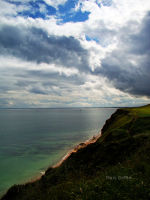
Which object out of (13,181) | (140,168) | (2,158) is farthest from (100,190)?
(2,158)

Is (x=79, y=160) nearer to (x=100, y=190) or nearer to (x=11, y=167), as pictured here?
(x=100, y=190)

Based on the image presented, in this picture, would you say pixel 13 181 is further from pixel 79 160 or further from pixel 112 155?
pixel 112 155

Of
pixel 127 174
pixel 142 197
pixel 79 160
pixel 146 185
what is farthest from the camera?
pixel 79 160

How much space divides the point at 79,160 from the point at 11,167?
19.8 m

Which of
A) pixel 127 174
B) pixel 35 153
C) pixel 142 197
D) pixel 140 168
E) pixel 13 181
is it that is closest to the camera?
pixel 142 197

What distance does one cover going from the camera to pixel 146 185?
5.17m

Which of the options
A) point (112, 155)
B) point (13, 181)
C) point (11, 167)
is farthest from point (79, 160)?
point (11, 167)

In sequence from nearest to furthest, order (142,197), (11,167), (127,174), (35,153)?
(142,197) < (127,174) < (11,167) < (35,153)

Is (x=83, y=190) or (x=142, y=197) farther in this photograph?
(x=83, y=190)

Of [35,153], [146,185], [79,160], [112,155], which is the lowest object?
[35,153]

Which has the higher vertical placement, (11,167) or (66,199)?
(66,199)

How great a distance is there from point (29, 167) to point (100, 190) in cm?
2744

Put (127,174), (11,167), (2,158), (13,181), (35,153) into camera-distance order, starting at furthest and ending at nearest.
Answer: (35,153), (2,158), (11,167), (13,181), (127,174)

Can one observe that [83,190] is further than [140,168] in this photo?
No
